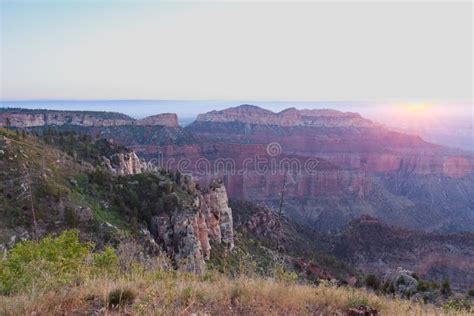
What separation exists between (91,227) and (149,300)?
1551 centimetres

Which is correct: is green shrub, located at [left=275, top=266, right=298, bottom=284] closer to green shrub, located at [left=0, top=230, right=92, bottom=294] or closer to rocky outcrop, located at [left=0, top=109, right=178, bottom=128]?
green shrub, located at [left=0, top=230, right=92, bottom=294]

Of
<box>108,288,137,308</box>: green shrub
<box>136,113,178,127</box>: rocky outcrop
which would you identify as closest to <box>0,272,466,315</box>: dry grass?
<box>108,288,137,308</box>: green shrub

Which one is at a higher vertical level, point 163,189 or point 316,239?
point 163,189

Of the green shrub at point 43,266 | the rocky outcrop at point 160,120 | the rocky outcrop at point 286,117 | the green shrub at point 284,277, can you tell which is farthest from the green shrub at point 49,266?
the rocky outcrop at point 286,117

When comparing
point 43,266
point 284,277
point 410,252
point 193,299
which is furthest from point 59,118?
point 193,299

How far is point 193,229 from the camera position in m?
25.7

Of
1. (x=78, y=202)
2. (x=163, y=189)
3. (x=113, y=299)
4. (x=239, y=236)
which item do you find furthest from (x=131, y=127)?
(x=113, y=299)

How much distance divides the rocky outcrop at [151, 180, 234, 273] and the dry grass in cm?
1287

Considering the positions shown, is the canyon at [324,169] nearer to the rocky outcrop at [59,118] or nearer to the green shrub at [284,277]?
the rocky outcrop at [59,118]

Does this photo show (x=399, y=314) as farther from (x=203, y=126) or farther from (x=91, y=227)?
(x=203, y=126)

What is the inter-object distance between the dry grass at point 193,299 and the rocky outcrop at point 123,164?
103 ft

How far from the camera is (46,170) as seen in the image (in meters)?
23.0

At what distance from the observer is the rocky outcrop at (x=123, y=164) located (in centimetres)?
3717

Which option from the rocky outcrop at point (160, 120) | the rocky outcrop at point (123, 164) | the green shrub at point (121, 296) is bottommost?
the rocky outcrop at point (123, 164)
